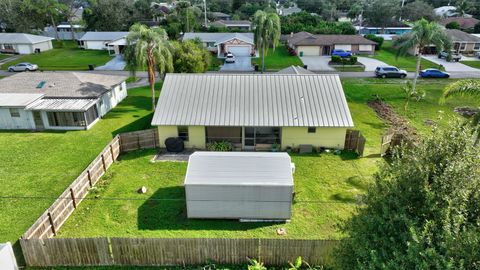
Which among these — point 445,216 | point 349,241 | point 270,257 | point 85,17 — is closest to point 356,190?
point 270,257

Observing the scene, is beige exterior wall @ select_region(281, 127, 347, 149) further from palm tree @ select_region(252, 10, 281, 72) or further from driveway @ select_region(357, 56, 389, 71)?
driveway @ select_region(357, 56, 389, 71)

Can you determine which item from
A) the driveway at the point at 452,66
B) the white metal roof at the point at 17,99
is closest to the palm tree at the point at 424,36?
the driveway at the point at 452,66

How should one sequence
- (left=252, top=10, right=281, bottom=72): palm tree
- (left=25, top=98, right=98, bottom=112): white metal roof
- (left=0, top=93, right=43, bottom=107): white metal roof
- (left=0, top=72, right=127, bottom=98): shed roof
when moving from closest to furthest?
(left=25, top=98, right=98, bottom=112): white metal roof
(left=0, top=93, right=43, bottom=107): white metal roof
(left=0, top=72, right=127, bottom=98): shed roof
(left=252, top=10, right=281, bottom=72): palm tree

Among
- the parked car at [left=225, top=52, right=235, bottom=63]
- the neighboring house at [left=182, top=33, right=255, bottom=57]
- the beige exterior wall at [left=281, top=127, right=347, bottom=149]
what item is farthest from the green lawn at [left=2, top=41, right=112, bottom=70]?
the beige exterior wall at [left=281, top=127, right=347, bottom=149]

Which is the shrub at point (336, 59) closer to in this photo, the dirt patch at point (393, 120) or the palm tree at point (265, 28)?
the palm tree at point (265, 28)

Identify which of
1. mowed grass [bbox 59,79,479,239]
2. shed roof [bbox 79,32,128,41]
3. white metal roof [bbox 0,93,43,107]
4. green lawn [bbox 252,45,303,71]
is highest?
shed roof [bbox 79,32,128,41]
